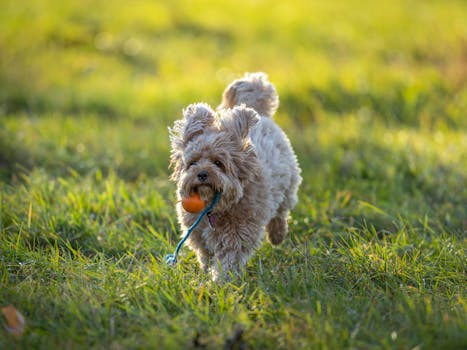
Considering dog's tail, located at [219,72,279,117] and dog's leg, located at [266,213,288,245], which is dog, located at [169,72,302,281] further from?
dog's tail, located at [219,72,279,117]

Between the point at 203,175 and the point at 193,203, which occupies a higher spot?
the point at 203,175

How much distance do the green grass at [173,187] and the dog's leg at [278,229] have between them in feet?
0.51

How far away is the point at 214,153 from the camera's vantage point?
450cm

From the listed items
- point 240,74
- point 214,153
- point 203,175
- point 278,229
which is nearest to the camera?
point 203,175

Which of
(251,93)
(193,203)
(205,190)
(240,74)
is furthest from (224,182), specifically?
(240,74)

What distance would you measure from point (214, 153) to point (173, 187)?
2.33 metres

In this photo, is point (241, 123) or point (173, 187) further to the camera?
point (173, 187)

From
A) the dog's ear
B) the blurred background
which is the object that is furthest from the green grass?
the dog's ear

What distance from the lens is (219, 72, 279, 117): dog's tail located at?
580 centimetres

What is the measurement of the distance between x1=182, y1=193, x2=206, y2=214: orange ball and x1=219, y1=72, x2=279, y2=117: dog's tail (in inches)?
61.2

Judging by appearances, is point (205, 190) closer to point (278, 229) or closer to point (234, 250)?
point (234, 250)

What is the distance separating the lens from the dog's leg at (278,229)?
563 cm

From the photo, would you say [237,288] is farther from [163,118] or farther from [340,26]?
[340,26]

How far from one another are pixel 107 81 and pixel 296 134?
467cm
